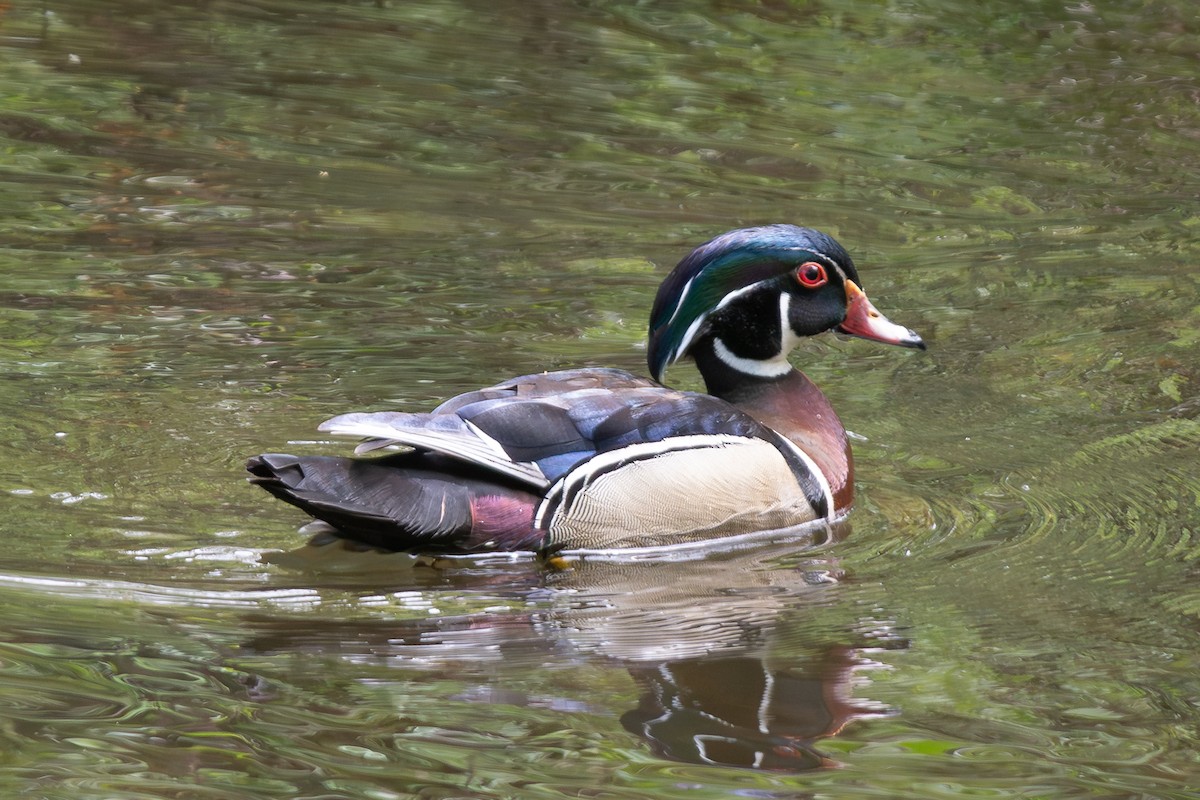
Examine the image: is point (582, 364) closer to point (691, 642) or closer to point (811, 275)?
point (811, 275)

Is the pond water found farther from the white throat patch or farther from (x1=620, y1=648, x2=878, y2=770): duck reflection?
the white throat patch

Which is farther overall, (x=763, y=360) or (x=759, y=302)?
(x=763, y=360)

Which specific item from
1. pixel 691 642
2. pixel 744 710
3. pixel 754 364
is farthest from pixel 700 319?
pixel 744 710

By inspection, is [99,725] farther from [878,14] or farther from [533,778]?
[878,14]

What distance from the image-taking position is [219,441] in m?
7.11

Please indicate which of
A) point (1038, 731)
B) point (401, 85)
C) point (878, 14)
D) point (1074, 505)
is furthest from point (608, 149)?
point (1038, 731)

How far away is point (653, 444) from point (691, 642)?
1.08m

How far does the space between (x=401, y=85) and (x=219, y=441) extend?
5.88 metres

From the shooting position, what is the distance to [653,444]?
6.46m

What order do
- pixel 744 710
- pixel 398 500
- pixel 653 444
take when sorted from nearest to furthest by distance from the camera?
pixel 744 710 < pixel 398 500 < pixel 653 444

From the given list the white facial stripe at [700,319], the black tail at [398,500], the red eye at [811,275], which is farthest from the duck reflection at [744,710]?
the red eye at [811,275]

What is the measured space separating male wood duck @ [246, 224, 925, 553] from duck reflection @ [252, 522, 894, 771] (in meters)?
0.17

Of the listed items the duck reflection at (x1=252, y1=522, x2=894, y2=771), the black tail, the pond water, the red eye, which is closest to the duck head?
the red eye

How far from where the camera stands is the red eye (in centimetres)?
699
